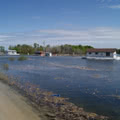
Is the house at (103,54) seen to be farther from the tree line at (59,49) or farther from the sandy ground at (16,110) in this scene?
the sandy ground at (16,110)

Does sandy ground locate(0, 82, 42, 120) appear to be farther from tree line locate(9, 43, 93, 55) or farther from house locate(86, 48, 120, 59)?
tree line locate(9, 43, 93, 55)

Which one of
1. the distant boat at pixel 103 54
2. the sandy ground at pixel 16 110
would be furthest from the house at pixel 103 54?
the sandy ground at pixel 16 110

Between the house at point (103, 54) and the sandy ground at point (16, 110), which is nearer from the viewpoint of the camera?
the sandy ground at point (16, 110)

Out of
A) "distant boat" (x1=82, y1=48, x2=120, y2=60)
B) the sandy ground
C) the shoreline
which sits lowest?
the shoreline

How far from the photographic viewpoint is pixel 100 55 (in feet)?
246

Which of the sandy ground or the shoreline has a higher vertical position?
the sandy ground

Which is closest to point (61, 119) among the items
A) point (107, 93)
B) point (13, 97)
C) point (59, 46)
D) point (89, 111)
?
point (89, 111)

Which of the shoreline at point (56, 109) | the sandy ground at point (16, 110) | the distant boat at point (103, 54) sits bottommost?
the shoreline at point (56, 109)

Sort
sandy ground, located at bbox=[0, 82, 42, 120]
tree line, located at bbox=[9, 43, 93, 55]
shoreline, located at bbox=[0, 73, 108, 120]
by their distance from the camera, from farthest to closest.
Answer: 1. tree line, located at bbox=[9, 43, 93, 55]
2. shoreline, located at bbox=[0, 73, 108, 120]
3. sandy ground, located at bbox=[0, 82, 42, 120]

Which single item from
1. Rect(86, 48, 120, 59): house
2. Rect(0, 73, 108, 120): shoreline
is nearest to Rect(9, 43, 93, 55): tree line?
Rect(86, 48, 120, 59): house

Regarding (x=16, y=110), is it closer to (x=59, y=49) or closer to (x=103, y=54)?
(x=103, y=54)

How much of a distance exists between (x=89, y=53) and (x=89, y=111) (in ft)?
226

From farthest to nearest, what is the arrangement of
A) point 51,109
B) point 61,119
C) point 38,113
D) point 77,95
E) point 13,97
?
point 77,95
point 13,97
point 51,109
point 38,113
point 61,119

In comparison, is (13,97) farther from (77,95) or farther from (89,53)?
(89,53)
